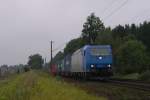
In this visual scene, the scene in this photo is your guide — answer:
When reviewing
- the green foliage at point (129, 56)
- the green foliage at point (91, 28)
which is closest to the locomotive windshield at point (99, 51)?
the green foliage at point (129, 56)

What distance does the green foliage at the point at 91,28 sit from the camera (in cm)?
12838

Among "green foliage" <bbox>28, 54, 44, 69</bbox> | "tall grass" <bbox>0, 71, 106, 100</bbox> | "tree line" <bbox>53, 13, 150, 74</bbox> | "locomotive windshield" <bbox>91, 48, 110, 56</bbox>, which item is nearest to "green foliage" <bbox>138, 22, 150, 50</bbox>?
"tree line" <bbox>53, 13, 150, 74</bbox>

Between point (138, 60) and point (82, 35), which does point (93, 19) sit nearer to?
point (82, 35)

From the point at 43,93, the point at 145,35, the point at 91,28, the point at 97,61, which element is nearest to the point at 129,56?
the point at 97,61

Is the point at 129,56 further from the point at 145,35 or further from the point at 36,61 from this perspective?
the point at 36,61

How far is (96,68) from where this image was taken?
40344mm

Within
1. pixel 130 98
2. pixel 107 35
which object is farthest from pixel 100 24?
pixel 130 98

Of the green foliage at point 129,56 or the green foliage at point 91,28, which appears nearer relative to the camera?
the green foliage at point 129,56

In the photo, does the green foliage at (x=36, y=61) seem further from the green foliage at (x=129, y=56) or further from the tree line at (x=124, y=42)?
the green foliage at (x=129, y=56)

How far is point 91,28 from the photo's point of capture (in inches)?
5202

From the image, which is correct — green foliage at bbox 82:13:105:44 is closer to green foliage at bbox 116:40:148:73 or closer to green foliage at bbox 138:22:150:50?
green foliage at bbox 138:22:150:50

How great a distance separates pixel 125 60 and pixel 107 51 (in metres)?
34.8

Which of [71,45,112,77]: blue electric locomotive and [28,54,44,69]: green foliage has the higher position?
[28,54,44,69]: green foliage

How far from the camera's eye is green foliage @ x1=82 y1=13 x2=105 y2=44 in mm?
128375
